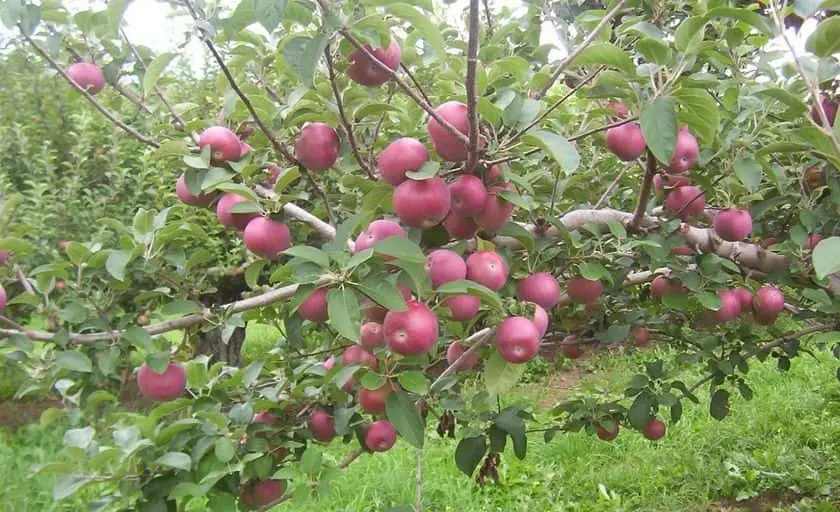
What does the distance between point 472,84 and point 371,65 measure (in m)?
0.25

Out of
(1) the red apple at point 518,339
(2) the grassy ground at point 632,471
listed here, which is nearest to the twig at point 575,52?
(1) the red apple at point 518,339

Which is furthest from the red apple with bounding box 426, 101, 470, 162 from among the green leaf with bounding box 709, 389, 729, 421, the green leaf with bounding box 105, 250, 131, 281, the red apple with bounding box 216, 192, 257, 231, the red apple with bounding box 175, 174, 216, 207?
the green leaf with bounding box 709, 389, 729, 421

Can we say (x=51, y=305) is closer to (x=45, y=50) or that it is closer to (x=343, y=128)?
(x=45, y=50)

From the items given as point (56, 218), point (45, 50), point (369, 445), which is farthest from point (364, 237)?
point (56, 218)

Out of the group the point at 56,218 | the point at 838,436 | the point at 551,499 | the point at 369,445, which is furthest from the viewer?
the point at 56,218

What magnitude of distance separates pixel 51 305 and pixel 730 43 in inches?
47.9

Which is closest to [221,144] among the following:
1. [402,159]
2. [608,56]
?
[402,159]

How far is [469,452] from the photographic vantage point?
168 cm

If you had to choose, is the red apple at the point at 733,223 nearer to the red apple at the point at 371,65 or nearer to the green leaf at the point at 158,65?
the red apple at the point at 371,65

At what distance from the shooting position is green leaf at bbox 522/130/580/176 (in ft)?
2.78

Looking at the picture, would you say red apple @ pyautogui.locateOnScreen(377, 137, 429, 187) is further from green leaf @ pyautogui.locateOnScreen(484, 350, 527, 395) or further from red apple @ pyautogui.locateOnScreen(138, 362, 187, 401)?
red apple @ pyautogui.locateOnScreen(138, 362, 187, 401)

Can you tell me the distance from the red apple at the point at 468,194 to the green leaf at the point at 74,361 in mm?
682

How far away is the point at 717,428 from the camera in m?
3.68

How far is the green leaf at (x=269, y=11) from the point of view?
72cm
